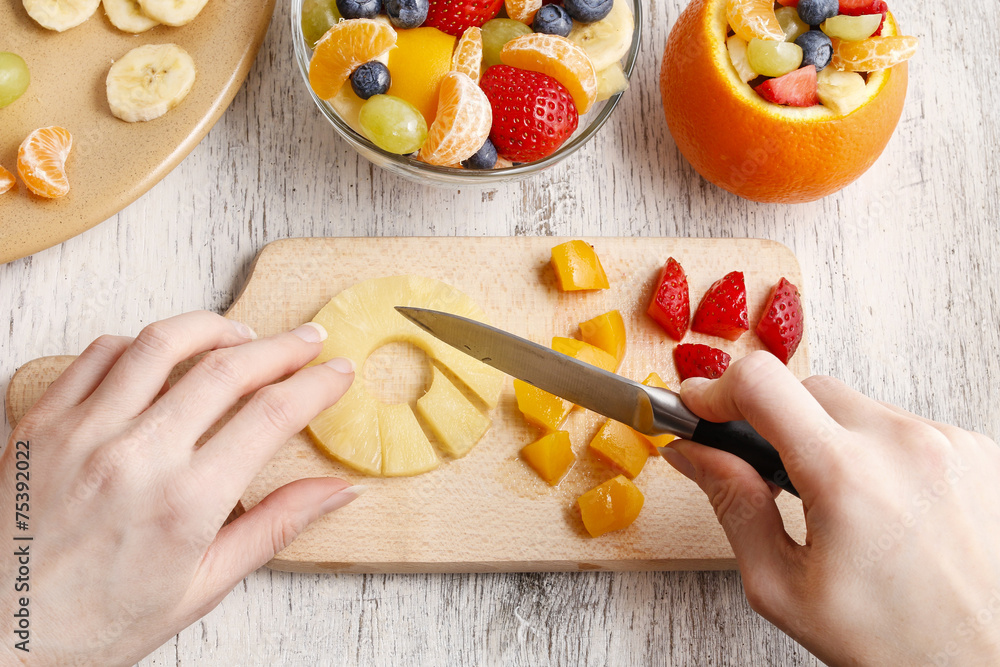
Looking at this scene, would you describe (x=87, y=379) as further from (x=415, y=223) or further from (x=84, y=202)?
(x=415, y=223)

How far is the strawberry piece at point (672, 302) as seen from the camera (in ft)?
4.86

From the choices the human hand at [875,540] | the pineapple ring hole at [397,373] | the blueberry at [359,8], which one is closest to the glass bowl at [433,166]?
the blueberry at [359,8]

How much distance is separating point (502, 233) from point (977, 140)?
1.22m

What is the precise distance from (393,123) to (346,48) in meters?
0.16

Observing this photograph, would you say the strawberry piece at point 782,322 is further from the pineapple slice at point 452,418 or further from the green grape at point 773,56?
the pineapple slice at point 452,418

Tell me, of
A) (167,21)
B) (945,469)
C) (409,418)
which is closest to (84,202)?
(167,21)

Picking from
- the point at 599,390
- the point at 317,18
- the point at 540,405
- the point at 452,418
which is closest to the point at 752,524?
the point at 599,390

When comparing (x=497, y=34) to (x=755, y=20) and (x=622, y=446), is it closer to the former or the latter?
(x=755, y=20)

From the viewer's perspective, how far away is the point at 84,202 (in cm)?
150

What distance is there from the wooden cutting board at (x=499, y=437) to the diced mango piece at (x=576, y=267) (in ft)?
0.14

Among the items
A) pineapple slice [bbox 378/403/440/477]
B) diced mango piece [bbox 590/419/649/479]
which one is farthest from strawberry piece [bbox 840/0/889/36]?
pineapple slice [bbox 378/403/440/477]

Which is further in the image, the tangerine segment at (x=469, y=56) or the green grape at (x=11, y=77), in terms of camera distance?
the green grape at (x=11, y=77)

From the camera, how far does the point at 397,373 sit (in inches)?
59.3

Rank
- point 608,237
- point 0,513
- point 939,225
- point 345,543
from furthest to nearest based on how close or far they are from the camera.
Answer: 1. point 939,225
2. point 608,237
3. point 345,543
4. point 0,513
